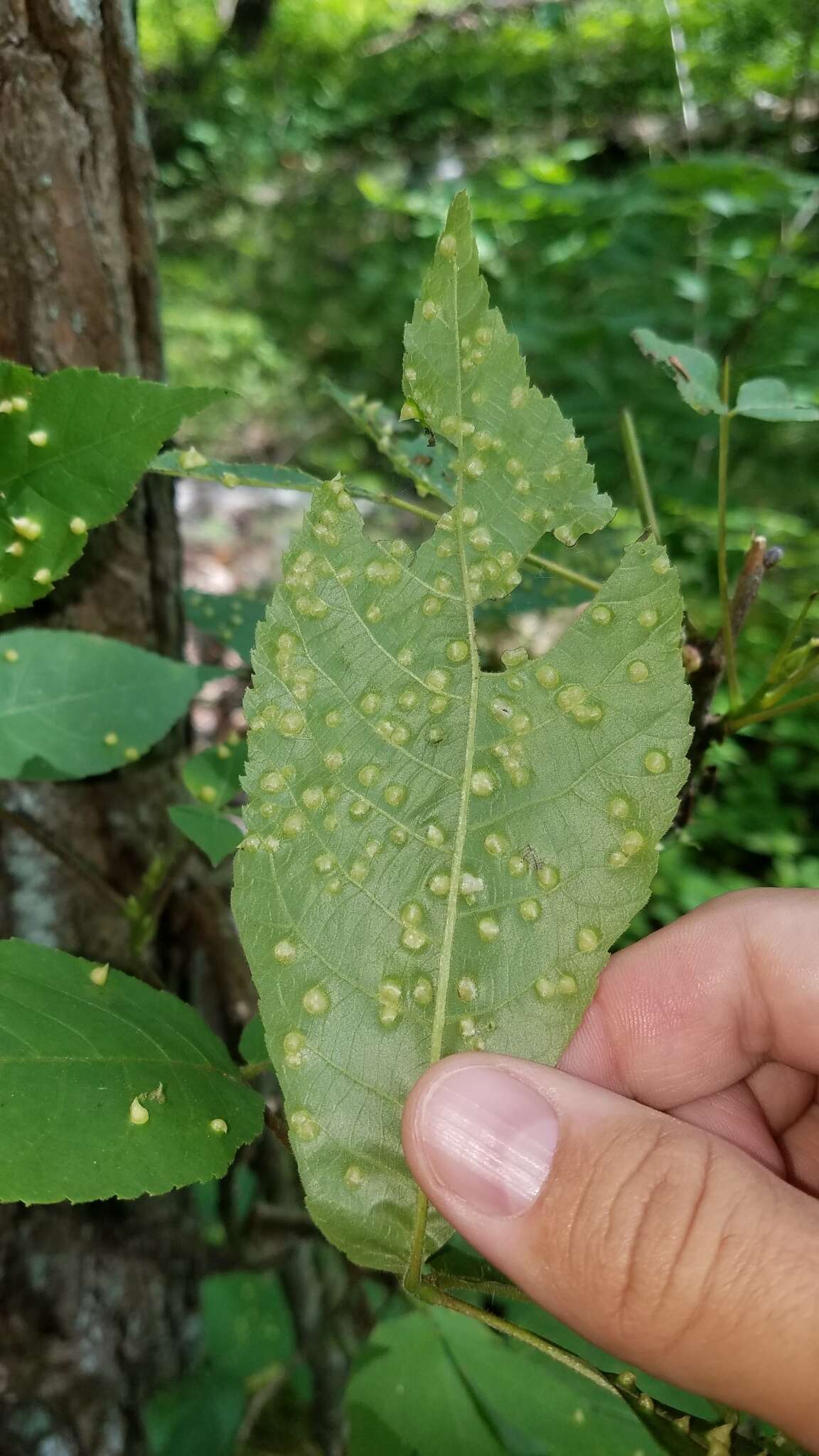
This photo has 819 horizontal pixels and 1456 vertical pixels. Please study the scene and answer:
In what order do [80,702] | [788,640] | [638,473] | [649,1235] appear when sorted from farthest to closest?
[80,702] < [638,473] < [788,640] < [649,1235]

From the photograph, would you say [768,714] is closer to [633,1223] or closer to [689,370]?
[689,370]

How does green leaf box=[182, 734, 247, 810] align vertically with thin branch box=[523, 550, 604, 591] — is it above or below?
below

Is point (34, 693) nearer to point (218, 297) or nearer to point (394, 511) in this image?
point (394, 511)

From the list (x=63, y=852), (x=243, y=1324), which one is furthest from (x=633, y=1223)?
(x=243, y=1324)

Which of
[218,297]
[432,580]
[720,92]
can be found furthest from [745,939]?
[218,297]

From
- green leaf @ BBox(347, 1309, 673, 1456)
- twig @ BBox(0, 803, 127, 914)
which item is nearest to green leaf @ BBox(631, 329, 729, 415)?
twig @ BBox(0, 803, 127, 914)

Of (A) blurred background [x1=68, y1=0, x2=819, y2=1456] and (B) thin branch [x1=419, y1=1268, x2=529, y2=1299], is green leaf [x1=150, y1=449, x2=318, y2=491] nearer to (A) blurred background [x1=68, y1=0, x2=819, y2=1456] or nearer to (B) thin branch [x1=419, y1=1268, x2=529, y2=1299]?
(A) blurred background [x1=68, y1=0, x2=819, y2=1456]

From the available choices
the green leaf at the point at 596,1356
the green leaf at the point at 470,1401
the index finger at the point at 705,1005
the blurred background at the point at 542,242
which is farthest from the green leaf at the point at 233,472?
the green leaf at the point at 470,1401
